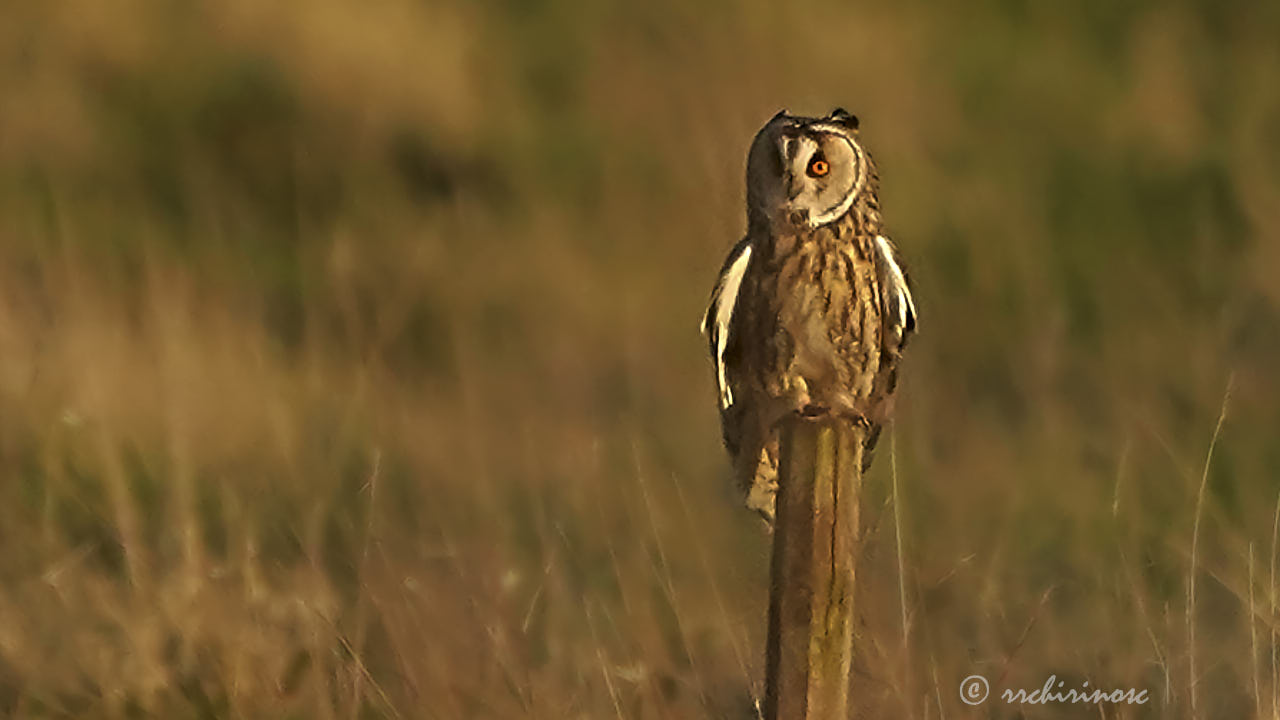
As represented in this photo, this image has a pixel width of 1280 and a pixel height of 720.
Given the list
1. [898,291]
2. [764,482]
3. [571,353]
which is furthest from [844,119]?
[571,353]

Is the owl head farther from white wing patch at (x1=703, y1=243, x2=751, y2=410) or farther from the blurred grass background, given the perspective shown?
the blurred grass background

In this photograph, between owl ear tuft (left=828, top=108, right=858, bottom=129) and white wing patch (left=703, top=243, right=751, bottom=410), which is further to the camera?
white wing patch (left=703, top=243, right=751, bottom=410)

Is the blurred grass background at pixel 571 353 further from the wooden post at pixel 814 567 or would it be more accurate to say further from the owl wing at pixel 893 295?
the wooden post at pixel 814 567

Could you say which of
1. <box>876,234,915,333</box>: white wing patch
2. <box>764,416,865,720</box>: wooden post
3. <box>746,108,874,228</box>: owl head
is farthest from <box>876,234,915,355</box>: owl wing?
<box>764,416,865,720</box>: wooden post

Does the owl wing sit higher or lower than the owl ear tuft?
lower

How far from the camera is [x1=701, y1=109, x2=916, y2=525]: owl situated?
8.57 feet

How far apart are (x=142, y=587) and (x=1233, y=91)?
7.28 meters

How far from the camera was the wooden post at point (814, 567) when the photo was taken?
1997 millimetres

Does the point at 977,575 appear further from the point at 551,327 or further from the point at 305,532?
the point at 551,327

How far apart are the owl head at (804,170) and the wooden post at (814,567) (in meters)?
0.62

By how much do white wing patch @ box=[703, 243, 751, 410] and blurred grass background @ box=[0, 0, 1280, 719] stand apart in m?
0.28

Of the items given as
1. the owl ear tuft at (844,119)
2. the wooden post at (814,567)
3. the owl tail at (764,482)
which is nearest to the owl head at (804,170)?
the owl ear tuft at (844,119)

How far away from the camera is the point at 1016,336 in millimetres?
6543

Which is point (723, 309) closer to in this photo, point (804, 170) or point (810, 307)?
point (810, 307)
